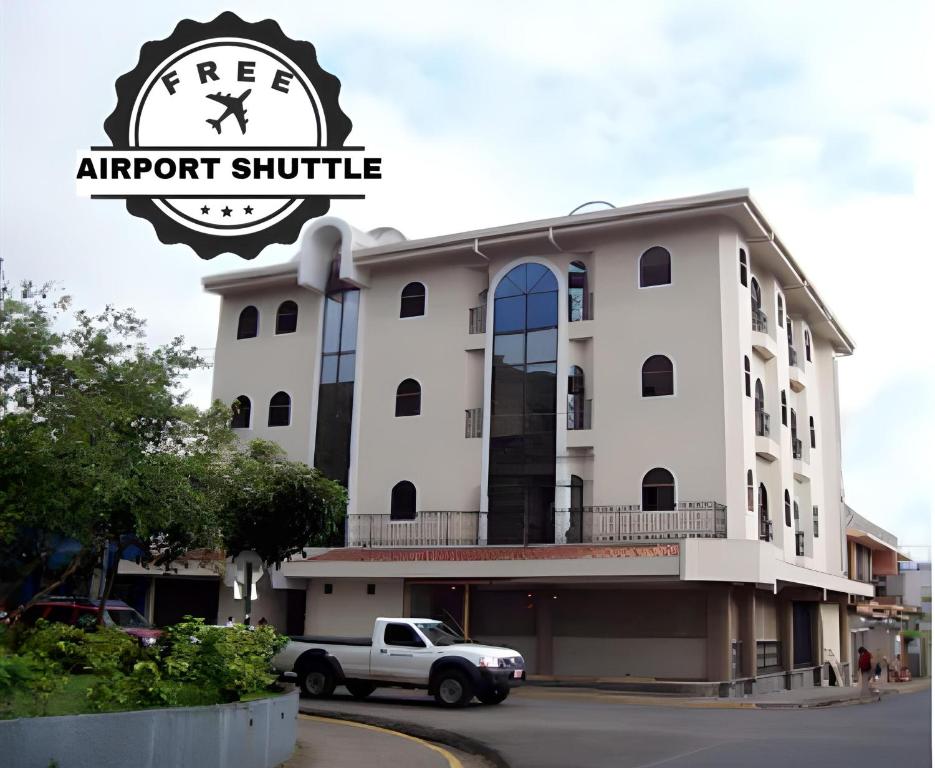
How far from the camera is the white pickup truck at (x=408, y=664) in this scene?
1969 centimetres

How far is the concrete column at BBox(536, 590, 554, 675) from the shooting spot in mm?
29062

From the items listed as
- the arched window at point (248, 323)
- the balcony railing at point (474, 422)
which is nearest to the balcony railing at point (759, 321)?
the balcony railing at point (474, 422)

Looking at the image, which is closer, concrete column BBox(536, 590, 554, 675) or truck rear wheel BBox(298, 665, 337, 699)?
truck rear wheel BBox(298, 665, 337, 699)

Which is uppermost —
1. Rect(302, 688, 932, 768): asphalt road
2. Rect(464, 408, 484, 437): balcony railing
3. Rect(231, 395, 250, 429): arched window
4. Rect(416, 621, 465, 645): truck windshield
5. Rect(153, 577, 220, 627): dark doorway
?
Rect(231, 395, 250, 429): arched window

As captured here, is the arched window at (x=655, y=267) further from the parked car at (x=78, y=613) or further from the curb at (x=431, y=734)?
the curb at (x=431, y=734)

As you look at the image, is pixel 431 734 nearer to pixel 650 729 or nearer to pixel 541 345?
pixel 650 729

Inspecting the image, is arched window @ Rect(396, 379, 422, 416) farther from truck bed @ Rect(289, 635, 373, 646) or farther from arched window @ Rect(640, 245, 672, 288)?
truck bed @ Rect(289, 635, 373, 646)

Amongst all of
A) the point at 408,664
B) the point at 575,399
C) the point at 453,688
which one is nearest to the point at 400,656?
the point at 408,664

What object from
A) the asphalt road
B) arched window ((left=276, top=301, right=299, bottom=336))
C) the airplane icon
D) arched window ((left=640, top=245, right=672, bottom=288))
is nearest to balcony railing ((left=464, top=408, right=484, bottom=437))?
arched window ((left=640, top=245, right=672, bottom=288))

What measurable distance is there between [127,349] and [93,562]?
7556 mm

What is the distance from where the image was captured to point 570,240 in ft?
102

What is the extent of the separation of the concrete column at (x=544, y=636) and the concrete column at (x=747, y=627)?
4.88 meters

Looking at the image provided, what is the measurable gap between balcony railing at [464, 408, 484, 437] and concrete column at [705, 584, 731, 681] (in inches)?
317

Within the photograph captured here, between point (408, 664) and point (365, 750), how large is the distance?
21.8ft
